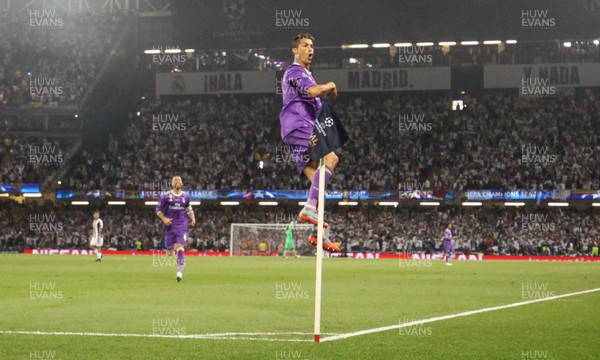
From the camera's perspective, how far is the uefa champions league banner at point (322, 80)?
62.9 meters

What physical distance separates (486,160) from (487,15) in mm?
9351

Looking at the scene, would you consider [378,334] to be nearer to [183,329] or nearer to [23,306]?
[183,329]

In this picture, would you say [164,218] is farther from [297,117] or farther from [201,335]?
[297,117]

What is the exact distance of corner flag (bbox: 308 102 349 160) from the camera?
9.56 meters

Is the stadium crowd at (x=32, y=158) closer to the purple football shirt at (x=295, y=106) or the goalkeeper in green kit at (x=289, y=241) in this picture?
the goalkeeper in green kit at (x=289, y=241)

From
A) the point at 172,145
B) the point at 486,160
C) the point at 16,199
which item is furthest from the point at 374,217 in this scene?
the point at 16,199

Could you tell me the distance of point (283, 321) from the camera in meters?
12.9

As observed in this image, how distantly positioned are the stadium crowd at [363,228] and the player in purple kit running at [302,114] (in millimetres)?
44577

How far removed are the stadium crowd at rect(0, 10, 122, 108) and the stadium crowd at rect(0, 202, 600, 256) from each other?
26.2 ft

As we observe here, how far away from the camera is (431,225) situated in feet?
200

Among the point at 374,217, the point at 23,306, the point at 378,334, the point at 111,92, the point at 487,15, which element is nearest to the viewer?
the point at 378,334

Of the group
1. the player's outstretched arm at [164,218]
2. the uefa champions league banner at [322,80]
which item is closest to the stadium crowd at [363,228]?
the uefa champions league banner at [322,80]

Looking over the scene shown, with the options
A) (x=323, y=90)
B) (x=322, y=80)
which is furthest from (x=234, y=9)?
(x=323, y=90)

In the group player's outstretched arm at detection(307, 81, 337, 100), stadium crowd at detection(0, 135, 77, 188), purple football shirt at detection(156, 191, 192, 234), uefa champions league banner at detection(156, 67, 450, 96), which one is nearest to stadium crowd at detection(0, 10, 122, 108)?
stadium crowd at detection(0, 135, 77, 188)
